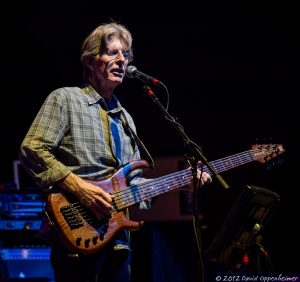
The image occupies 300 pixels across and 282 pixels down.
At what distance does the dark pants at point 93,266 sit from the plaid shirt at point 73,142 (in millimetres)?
88

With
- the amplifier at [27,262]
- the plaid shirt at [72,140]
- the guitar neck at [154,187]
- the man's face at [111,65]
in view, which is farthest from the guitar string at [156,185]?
the amplifier at [27,262]

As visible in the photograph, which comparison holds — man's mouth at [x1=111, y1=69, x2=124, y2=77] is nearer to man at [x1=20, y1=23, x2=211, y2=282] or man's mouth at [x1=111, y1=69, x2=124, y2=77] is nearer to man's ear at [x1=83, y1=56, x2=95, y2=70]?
man at [x1=20, y1=23, x2=211, y2=282]

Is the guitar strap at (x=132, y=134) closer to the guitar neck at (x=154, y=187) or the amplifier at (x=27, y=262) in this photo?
the guitar neck at (x=154, y=187)

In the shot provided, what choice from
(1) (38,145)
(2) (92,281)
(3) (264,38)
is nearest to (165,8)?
(3) (264,38)

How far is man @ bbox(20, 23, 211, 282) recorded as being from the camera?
256 cm

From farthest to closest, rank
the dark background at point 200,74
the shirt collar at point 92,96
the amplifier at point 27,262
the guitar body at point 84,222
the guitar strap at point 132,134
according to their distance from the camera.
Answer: the dark background at point 200,74 → the amplifier at point 27,262 → the guitar strap at point 132,134 → the shirt collar at point 92,96 → the guitar body at point 84,222

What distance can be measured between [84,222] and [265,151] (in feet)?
6.02

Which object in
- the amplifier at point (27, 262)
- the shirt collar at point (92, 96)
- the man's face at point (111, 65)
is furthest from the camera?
the amplifier at point (27, 262)

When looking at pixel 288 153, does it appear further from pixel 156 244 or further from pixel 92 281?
pixel 92 281

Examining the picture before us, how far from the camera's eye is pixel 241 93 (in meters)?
6.54

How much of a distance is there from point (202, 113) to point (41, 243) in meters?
3.11

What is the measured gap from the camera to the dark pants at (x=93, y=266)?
8.27 feet

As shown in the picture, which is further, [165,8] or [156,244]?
[156,244]

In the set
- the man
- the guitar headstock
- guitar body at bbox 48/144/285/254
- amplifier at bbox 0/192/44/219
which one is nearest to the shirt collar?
the man
